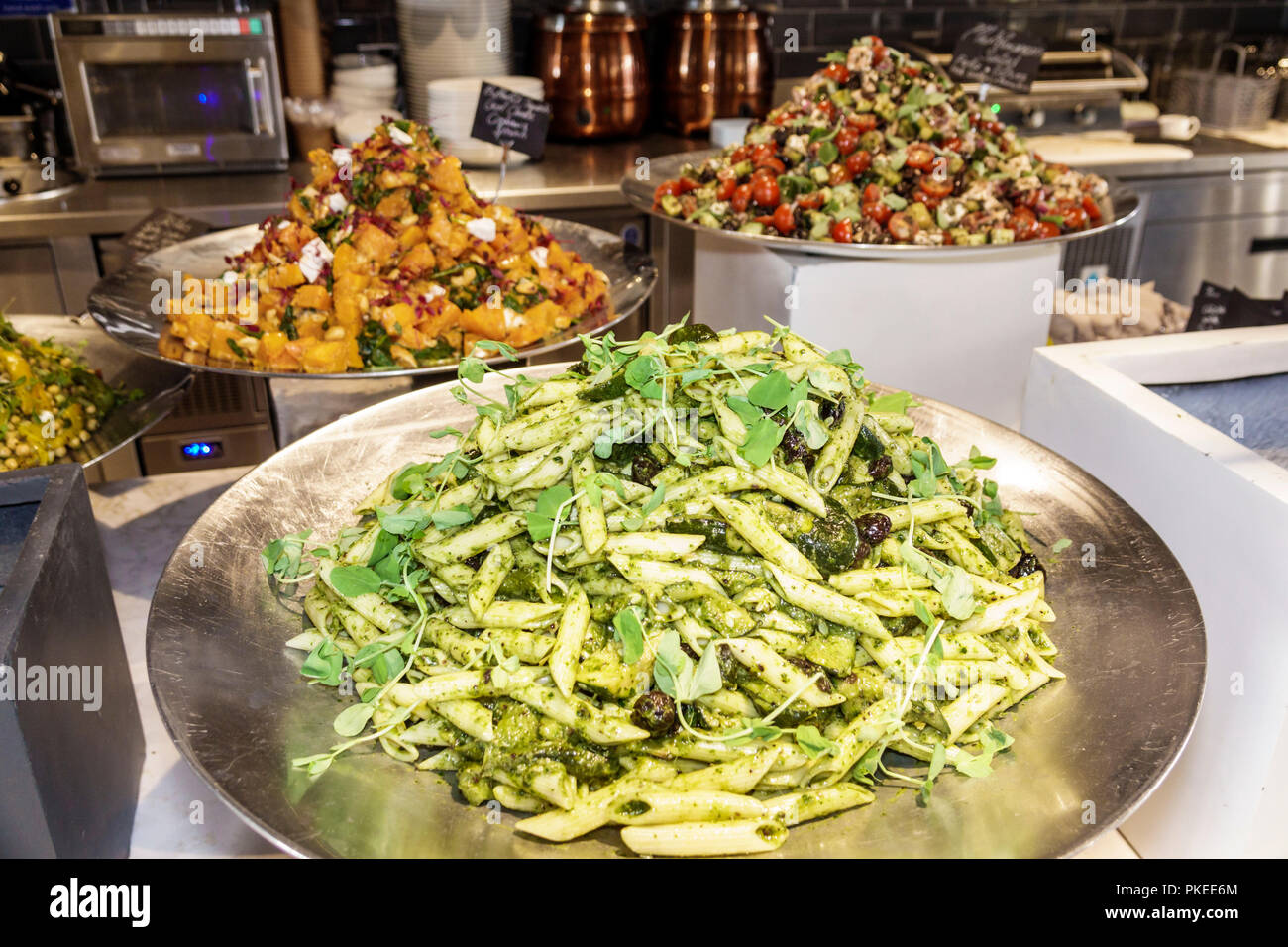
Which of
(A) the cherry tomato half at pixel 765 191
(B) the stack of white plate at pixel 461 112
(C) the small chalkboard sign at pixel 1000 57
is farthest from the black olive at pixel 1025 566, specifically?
(B) the stack of white plate at pixel 461 112

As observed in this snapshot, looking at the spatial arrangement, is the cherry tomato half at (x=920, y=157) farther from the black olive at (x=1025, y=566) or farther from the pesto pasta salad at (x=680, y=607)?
the black olive at (x=1025, y=566)

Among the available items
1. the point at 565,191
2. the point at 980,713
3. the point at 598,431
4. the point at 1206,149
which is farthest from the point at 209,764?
the point at 1206,149

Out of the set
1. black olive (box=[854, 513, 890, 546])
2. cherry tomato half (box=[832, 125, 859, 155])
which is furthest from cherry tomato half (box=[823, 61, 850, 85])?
black olive (box=[854, 513, 890, 546])

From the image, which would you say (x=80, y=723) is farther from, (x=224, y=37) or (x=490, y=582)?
(x=224, y=37)

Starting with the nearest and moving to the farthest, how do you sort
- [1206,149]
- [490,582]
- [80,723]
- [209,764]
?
[209,764] → [490,582] → [80,723] → [1206,149]

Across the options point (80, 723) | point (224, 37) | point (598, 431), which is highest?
point (224, 37)

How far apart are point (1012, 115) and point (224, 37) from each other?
3.32 meters

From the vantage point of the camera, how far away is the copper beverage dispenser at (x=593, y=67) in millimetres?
4344

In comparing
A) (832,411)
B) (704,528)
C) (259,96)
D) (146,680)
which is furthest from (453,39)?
(704,528)

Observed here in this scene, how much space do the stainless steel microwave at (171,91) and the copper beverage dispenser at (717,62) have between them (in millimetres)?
1679

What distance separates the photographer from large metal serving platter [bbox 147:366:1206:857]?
1.04 m

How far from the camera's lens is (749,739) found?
3.87 ft

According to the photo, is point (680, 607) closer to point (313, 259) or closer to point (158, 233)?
point (313, 259)

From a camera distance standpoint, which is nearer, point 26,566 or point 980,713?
point 980,713
